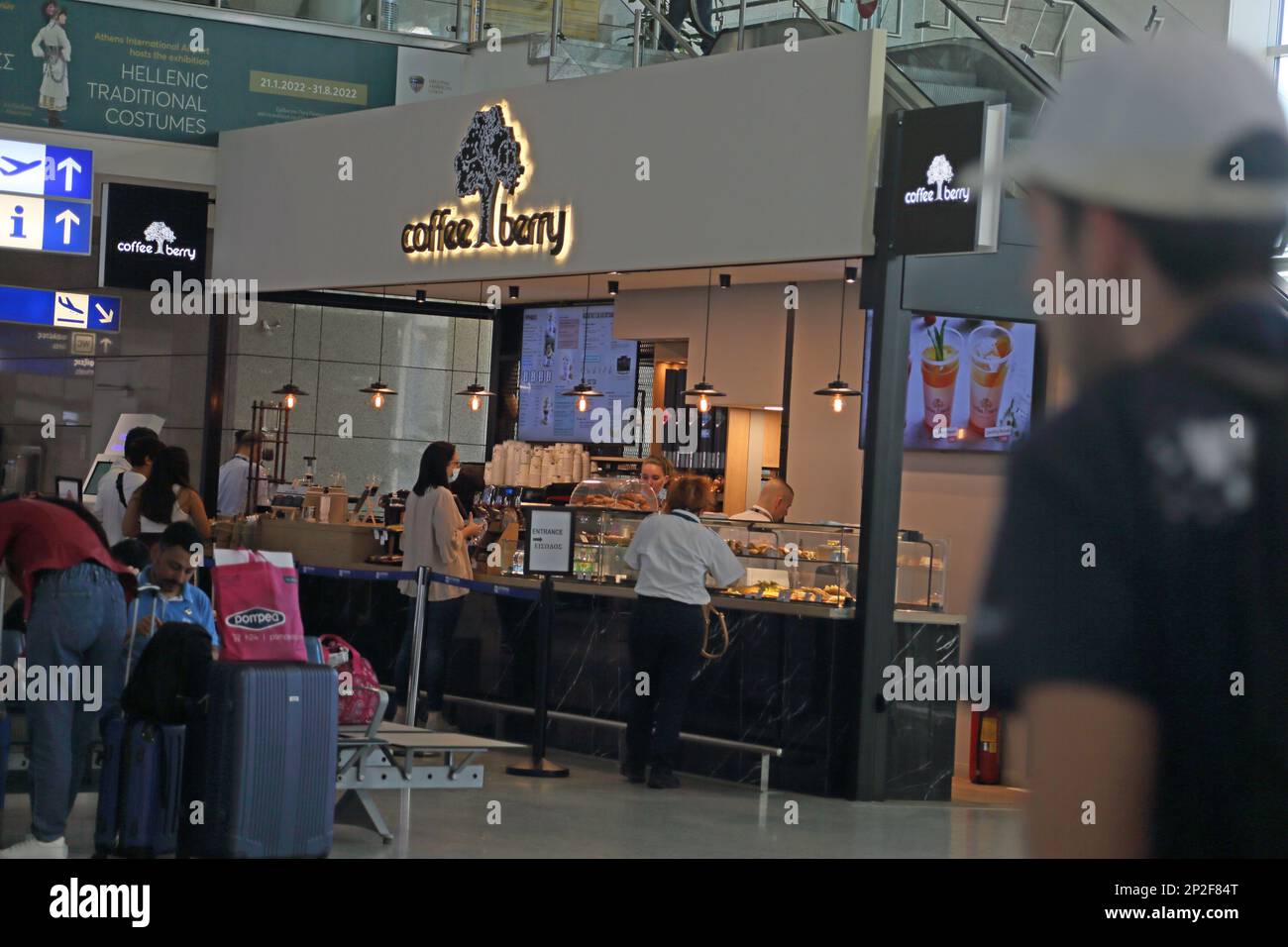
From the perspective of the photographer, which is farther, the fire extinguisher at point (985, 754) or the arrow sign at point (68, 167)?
the arrow sign at point (68, 167)

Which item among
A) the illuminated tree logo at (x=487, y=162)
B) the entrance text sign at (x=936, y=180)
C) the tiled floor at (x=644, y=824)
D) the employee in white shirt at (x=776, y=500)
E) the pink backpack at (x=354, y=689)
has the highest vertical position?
the illuminated tree logo at (x=487, y=162)

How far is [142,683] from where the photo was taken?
5895 millimetres

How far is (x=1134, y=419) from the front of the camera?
707 millimetres

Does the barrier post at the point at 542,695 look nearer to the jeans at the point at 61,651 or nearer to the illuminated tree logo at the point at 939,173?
the illuminated tree logo at the point at 939,173

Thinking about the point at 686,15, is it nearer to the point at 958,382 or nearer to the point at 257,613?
the point at 958,382

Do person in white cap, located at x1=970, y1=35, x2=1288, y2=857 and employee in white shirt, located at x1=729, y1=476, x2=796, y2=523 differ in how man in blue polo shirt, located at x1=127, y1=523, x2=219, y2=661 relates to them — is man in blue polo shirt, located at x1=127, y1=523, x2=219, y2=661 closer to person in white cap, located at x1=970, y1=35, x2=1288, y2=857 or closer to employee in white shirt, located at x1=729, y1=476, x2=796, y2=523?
employee in white shirt, located at x1=729, y1=476, x2=796, y2=523

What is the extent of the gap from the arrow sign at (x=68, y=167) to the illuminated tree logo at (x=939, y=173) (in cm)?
737

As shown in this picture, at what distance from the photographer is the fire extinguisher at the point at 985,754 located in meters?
9.91

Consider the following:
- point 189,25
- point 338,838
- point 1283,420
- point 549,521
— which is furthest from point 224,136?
point 1283,420

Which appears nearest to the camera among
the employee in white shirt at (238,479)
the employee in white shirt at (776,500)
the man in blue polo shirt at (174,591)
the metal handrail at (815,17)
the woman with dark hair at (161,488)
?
the man in blue polo shirt at (174,591)

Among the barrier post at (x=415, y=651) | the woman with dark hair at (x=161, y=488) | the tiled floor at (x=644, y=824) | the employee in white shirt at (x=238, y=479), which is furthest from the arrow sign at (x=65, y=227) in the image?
the tiled floor at (x=644, y=824)

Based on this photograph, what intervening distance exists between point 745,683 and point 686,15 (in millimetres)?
4791

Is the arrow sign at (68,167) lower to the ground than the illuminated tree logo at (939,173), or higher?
higher

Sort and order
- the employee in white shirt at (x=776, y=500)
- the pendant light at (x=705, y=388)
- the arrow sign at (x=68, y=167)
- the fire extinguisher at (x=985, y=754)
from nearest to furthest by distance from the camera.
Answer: the fire extinguisher at (x=985, y=754)
the employee in white shirt at (x=776, y=500)
the pendant light at (x=705, y=388)
the arrow sign at (x=68, y=167)
